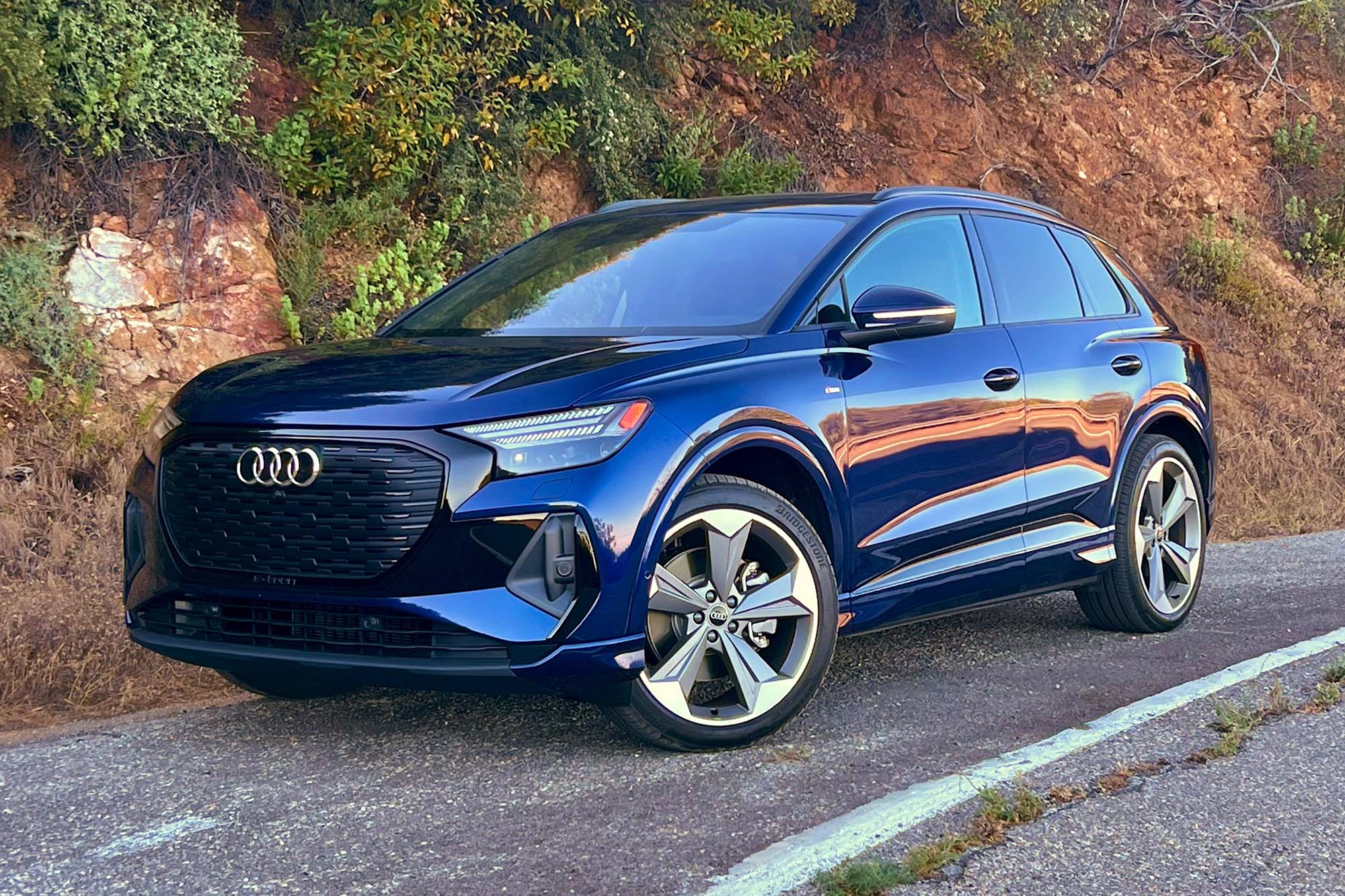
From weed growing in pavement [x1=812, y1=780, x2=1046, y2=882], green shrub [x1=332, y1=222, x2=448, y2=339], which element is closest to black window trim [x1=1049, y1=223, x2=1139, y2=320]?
weed growing in pavement [x1=812, y1=780, x2=1046, y2=882]

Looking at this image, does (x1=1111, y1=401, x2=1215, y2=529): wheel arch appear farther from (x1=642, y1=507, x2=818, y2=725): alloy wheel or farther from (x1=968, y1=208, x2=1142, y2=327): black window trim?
(x1=642, y1=507, x2=818, y2=725): alloy wheel

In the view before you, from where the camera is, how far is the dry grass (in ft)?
17.5

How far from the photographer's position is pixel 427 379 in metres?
4.36

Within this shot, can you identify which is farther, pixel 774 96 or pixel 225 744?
pixel 774 96

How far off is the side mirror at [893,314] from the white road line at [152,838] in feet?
8.01

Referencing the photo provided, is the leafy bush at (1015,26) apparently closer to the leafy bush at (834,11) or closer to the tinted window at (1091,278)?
the leafy bush at (834,11)

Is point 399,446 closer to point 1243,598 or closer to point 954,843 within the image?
point 954,843

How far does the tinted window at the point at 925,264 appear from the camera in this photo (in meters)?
5.35

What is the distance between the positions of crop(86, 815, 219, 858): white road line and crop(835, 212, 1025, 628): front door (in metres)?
2.14

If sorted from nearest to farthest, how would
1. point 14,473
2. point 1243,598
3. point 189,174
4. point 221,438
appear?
1. point 221,438
2. point 1243,598
3. point 14,473
4. point 189,174

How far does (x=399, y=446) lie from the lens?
4.13 m

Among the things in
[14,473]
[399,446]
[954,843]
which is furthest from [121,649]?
[954,843]

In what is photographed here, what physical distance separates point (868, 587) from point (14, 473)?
4.83 meters

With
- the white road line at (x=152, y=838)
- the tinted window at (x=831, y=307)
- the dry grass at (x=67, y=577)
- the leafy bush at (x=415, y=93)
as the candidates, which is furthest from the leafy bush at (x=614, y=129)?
the white road line at (x=152, y=838)
